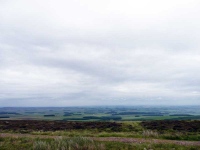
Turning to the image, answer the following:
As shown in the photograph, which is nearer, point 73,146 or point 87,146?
point 87,146

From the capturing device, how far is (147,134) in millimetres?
24281

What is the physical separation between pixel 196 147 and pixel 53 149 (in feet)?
39.2

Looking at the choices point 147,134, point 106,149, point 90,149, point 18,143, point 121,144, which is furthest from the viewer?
point 147,134

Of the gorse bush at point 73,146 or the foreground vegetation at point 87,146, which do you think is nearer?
the gorse bush at point 73,146

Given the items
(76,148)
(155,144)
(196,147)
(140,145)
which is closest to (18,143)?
(76,148)

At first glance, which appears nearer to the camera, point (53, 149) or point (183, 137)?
point (53, 149)

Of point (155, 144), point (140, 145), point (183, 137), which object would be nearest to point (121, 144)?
point (140, 145)

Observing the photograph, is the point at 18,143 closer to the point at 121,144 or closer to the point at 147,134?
the point at 121,144

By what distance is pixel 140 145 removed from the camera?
16.9m

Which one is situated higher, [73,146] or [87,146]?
[87,146]

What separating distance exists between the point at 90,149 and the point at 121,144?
3.74m

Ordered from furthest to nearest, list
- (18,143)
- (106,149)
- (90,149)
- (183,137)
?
(183,137)
(18,143)
(106,149)
(90,149)

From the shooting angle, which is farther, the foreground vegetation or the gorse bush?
the foreground vegetation

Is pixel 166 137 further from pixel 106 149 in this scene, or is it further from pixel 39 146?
pixel 39 146
